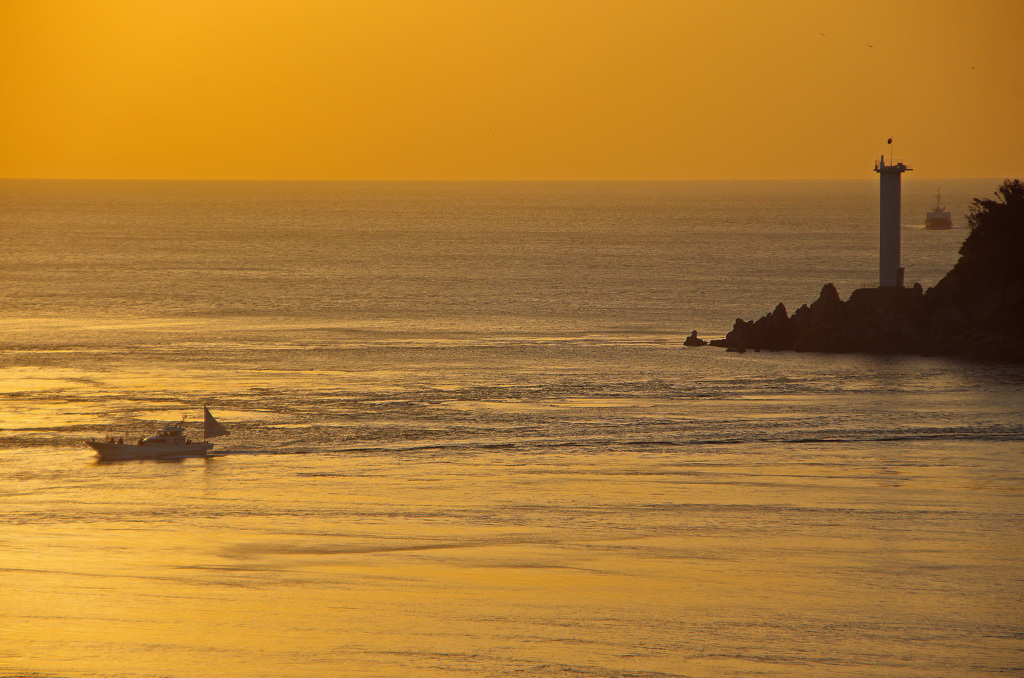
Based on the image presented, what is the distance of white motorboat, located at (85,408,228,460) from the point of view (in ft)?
164

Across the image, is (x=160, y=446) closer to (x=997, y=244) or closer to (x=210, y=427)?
(x=210, y=427)

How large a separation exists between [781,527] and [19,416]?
3654 centimetres

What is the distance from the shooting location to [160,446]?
51062mm

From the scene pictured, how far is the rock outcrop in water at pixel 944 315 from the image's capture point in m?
74.1

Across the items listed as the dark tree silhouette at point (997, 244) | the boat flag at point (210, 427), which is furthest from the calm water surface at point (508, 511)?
the dark tree silhouette at point (997, 244)

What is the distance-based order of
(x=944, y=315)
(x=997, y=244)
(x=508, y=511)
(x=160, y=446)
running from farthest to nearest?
(x=997, y=244) < (x=944, y=315) < (x=160, y=446) < (x=508, y=511)

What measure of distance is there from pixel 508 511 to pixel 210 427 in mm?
16366

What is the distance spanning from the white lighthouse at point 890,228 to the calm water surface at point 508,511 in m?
7.31

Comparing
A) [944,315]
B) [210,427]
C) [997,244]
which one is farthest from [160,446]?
[997,244]

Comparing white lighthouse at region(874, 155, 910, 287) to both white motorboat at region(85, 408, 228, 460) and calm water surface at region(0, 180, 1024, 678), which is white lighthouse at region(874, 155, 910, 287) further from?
white motorboat at region(85, 408, 228, 460)

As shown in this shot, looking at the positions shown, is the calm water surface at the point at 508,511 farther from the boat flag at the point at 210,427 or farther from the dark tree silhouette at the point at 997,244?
the dark tree silhouette at the point at 997,244

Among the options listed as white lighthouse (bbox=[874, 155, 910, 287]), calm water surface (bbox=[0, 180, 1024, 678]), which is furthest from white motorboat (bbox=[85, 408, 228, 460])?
white lighthouse (bbox=[874, 155, 910, 287])

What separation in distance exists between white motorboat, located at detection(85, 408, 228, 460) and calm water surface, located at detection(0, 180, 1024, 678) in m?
0.72

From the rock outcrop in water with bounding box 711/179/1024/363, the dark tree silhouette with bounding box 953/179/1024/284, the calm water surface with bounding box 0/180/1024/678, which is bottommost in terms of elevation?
the calm water surface with bounding box 0/180/1024/678
